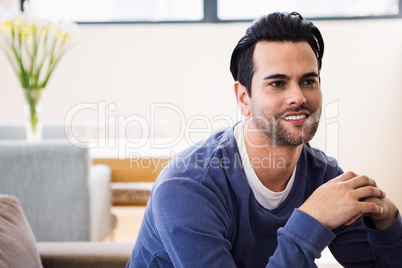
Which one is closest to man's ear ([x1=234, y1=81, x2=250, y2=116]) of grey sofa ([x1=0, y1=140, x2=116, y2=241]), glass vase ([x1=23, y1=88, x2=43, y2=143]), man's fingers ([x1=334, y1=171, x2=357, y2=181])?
man's fingers ([x1=334, y1=171, x2=357, y2=181])

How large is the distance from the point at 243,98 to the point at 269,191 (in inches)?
10.3

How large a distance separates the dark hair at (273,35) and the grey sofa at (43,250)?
1.87ft

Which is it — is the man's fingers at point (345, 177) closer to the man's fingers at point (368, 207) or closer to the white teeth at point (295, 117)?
the man's fingers at point (368, 207)

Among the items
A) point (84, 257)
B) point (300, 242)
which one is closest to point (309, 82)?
point (300, 242)

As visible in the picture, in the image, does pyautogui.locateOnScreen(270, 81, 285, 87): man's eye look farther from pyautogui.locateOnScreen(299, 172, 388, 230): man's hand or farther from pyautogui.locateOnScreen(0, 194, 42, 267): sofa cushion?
pyautogui.locateOnScreen(0, 194, 42, 267): sofa cushion

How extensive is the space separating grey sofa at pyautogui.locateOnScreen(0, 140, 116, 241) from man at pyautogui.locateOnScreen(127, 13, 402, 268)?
3.43ft

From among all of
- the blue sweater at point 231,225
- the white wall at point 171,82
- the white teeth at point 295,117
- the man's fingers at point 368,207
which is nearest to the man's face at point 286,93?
the white teeth at point 295,117

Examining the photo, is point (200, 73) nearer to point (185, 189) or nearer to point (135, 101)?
point (135, 101)

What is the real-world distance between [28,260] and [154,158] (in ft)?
4.44

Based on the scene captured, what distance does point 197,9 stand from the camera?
4262mm

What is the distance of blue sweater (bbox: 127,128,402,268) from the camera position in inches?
38.9

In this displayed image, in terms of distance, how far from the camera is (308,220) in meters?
1.00

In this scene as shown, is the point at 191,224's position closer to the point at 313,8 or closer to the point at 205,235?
the point at 205,235

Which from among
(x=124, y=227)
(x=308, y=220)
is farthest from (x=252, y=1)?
(x=308, y=220)
